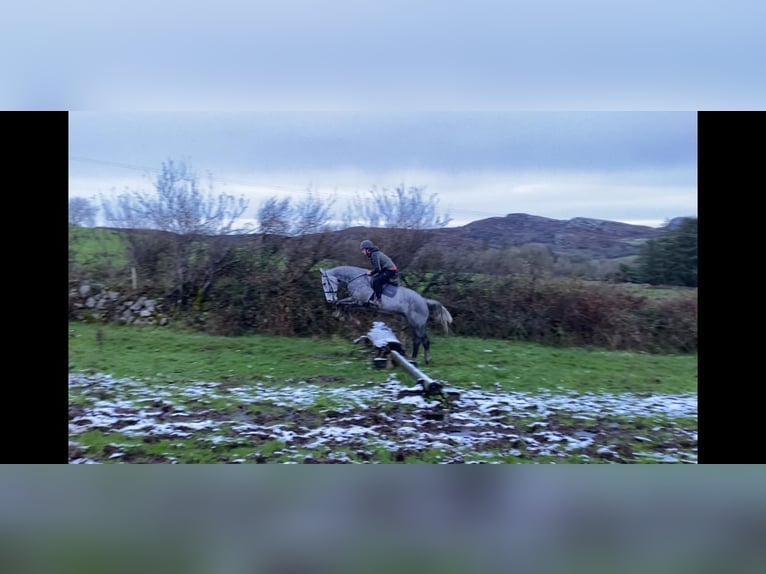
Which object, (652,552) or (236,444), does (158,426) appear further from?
(652,552)

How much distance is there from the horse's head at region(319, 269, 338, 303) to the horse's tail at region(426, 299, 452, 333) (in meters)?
0.92

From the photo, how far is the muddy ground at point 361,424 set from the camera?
17.7 feet

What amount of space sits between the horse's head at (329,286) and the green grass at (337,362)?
1.33 ft

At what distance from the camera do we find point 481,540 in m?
4.60

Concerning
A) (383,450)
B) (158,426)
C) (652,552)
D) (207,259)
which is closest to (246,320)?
(207,259)

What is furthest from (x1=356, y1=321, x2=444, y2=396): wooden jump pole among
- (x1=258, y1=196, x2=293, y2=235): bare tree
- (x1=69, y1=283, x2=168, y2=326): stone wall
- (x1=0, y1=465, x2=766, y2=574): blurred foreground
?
(x1=69, y1=283, x2=168, y2=326): stone wall

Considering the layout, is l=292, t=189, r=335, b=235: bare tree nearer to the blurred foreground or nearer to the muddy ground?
the muddy ground

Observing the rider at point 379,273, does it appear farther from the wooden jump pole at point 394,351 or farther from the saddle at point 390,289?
the wooden jump pole at point 394,351

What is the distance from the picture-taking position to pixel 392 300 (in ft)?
20.7

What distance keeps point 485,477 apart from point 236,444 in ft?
6.96

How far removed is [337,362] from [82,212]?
2911mm

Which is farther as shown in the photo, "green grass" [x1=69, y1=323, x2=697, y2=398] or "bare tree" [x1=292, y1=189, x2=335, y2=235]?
"bare tree" [x1=292, y1=189, x2=335, y2=235]

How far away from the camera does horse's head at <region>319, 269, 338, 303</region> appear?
6332 millimetres

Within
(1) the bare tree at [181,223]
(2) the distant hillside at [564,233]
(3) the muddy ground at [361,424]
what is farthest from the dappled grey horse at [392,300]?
(1) the bare tree at [181,223]
